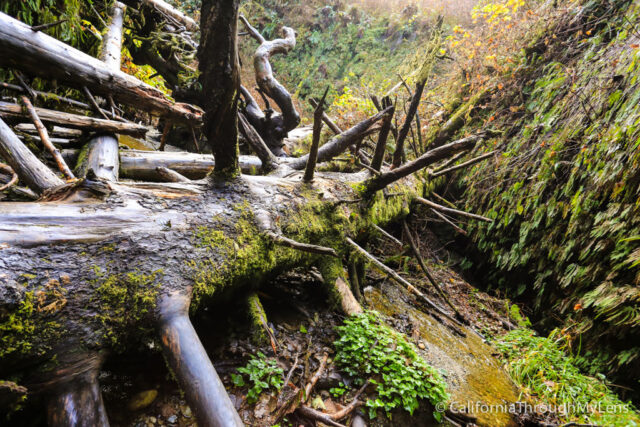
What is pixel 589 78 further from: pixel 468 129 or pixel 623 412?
pixel 623 412

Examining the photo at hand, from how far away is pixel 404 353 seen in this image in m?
2.21

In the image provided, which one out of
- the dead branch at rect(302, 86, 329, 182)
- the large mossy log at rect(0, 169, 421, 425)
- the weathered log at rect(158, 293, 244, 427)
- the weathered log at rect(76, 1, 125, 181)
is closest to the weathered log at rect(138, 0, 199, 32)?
the weathered log at rect(76, 1, 125, 181)

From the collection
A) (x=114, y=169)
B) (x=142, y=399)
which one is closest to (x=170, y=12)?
(x=114, y=169)

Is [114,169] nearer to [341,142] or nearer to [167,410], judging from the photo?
[167,410]

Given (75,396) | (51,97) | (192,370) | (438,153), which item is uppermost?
(438,153)

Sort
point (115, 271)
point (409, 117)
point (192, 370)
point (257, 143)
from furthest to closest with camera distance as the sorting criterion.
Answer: point (257, 143) < point (409, 117) < point (115, 271) < point (192, 370)

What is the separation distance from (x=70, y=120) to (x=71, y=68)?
0.51 meters

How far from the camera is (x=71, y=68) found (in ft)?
8.57

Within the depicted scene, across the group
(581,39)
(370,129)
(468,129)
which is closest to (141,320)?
(370,129)

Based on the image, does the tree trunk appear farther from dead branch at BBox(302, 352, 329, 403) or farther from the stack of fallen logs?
dead branch at BBox(302, 352, 329, 403)

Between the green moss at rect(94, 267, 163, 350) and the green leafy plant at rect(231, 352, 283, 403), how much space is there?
0.71 m

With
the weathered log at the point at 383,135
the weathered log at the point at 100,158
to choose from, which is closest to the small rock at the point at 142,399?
the weathered log at the point at 100,158

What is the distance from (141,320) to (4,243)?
0.58 meters

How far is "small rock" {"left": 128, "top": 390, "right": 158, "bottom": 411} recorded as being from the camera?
4.44 ft
